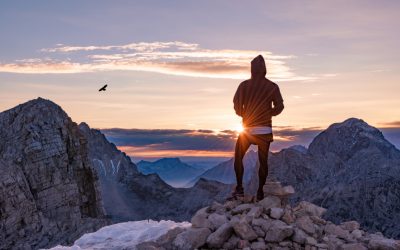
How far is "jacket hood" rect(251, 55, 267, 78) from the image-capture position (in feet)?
52.1

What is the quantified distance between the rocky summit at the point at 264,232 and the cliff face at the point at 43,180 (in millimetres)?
63965

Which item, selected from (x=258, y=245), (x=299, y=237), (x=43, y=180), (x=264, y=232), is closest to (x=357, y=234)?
(x=299, y=237)

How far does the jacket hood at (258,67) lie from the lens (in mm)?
15883

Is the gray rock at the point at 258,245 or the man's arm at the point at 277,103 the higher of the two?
the man's arm at the point at 277,103

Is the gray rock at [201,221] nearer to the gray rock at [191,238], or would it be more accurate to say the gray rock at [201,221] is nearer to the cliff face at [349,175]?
the gray rock at [191,238]

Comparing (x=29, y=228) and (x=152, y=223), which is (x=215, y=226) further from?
(x=29, y=228)

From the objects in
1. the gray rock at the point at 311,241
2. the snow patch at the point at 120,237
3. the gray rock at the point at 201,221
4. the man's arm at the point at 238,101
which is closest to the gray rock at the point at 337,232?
the gray rock at the point at 311,241

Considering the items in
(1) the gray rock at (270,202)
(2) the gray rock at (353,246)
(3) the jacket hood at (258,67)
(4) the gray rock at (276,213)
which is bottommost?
(2) the gray rock at (353,246)

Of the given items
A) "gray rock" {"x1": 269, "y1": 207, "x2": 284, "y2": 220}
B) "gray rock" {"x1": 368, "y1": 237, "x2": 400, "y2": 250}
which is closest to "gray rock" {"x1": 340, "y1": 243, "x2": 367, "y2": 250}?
"gray rock" {"x1": 368, "y1": 237, "x2": 400, "y2": 250}

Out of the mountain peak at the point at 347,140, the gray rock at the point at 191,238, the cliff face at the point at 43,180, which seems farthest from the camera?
the mountain peak at the point at 347,140

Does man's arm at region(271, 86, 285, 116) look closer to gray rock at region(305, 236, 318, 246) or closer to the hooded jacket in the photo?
the hooded jacket

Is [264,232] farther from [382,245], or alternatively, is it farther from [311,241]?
[382,245]

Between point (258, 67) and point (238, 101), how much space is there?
1.16 meters

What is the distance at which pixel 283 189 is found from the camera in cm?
1634
